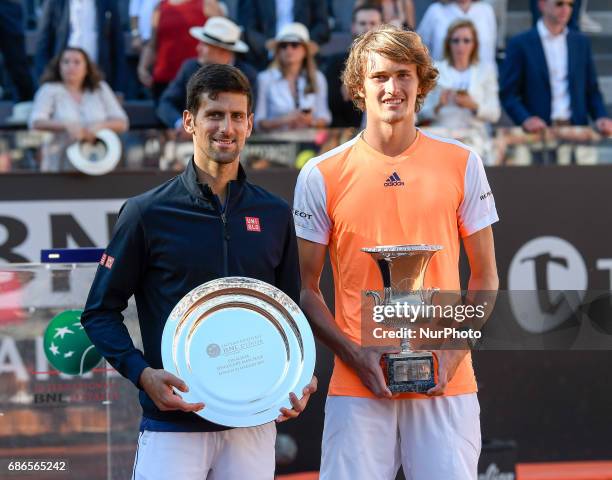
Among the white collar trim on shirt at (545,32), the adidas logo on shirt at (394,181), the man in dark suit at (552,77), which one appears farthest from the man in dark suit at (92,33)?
the adidas logo on shirt at (394,181)

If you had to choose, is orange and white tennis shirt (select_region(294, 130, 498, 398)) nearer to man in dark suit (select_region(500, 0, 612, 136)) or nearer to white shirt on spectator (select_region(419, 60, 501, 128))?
white shirt on spectator (select_region(419, 60, 501, 128))

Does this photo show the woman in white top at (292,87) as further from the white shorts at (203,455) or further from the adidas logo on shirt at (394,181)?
the white shorts at (203,455)

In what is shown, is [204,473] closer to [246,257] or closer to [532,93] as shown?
[246,257]

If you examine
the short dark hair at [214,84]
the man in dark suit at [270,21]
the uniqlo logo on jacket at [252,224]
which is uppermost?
the man in dark suit at [270,21]

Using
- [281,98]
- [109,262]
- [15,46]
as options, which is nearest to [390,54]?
[109,262]

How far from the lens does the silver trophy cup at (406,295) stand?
324cm

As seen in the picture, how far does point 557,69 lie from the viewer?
21.6 ft

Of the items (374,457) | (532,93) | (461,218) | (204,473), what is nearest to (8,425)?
(204,473)

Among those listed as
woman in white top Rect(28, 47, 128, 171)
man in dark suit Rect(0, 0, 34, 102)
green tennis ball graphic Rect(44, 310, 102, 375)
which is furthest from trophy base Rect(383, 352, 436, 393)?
man in dark suit Rect(0, 0, 34, 102)

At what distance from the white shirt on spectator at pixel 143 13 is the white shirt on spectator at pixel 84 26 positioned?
33cm

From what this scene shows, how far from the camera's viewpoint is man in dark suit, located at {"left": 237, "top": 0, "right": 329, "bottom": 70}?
6.64 metres

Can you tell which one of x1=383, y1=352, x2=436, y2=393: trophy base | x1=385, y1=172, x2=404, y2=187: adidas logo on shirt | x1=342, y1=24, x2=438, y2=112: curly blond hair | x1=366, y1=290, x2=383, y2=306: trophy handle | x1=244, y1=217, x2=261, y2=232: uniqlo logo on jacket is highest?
x1=342, y1=24, x2=438, y2=112: curly blond hair

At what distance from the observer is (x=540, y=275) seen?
5766 millimetres

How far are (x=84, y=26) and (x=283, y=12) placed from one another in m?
1.16
